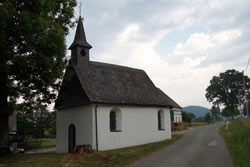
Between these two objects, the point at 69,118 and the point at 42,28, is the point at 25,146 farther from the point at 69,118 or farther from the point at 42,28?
the point at 42,28

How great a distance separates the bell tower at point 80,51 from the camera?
2095cm

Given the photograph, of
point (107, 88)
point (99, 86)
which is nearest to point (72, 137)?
point (99, 86)

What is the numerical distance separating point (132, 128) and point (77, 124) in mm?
4827

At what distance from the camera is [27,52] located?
46.6 ft

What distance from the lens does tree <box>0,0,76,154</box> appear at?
13.2 meters

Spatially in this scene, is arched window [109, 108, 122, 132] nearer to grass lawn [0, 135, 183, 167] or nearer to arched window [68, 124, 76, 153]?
arched window [68, 124, 76, 153]

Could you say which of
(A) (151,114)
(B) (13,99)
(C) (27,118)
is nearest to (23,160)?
(B) (13,99)

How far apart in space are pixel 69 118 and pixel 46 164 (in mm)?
7708

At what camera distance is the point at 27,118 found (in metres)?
59.3

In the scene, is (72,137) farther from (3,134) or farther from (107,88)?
(3,134)

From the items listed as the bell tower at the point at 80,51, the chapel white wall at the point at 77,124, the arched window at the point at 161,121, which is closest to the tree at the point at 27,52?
the chapel white wall at the point at 77,124

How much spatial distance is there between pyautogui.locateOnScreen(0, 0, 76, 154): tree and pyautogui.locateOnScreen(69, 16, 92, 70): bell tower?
4.68m

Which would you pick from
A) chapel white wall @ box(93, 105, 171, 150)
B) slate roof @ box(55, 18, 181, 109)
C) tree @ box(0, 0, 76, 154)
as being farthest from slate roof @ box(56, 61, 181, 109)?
tree @ box(0, 0, 76, 154)

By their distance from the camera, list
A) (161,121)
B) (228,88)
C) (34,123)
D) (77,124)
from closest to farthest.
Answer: (77,124), (161,121), (34,123), (228,88)
